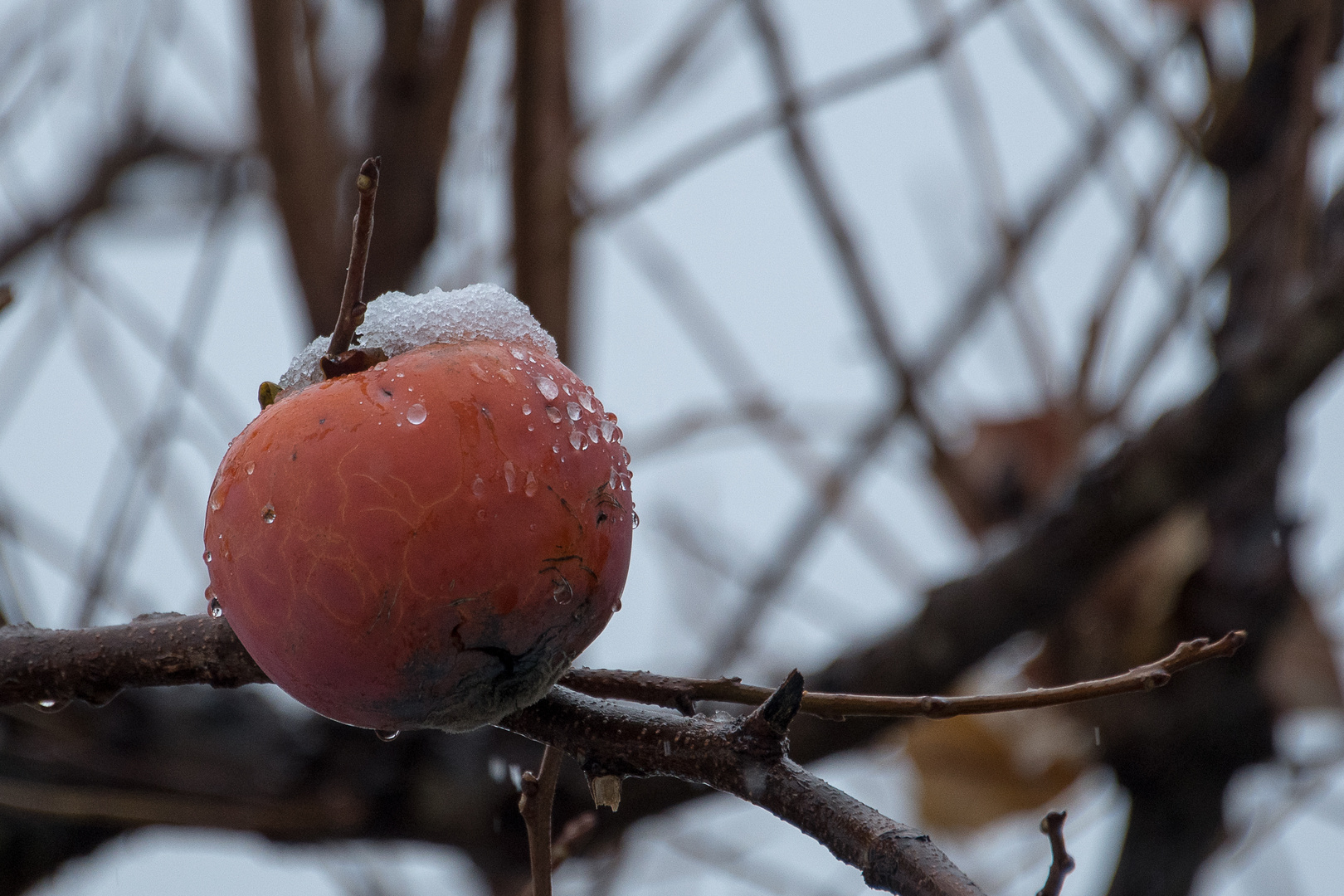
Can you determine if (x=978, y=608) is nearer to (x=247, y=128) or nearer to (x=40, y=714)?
(x=40, y=714)

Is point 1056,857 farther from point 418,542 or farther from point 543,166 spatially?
point 543,166

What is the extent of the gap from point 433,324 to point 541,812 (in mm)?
236

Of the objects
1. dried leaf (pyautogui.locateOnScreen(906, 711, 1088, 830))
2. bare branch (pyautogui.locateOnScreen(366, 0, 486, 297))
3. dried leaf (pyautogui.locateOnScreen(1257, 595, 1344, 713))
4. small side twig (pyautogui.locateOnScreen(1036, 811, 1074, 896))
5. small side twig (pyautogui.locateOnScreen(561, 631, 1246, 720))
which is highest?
bare branch (pyautogui.locateOnScreen(366, 0, 486, 297))

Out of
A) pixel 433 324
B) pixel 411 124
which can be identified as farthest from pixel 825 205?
pixel 433 324

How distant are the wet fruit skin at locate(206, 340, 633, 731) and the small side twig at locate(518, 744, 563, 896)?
0.14 ft

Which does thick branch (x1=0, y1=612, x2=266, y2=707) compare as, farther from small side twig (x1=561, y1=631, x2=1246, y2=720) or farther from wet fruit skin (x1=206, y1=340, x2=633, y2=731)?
small side twig (x1=561, y1=631, x2=1246, y2=720)

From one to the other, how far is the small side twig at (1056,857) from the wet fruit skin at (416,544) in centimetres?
20

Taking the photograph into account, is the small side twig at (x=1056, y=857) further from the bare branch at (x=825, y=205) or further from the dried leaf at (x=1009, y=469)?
the dried leaf at (x=1009, y=469)

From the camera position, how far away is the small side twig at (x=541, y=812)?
1.61ft

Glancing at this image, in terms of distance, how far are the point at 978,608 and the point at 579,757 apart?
0.92 m

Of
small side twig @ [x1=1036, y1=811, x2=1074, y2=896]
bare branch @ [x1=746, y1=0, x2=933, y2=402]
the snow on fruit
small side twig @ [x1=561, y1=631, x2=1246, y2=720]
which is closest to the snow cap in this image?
the snow on fruit

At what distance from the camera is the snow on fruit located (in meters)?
0.44

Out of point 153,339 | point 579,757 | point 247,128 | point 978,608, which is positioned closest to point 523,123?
point 153,339

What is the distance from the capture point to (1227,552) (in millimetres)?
1462
